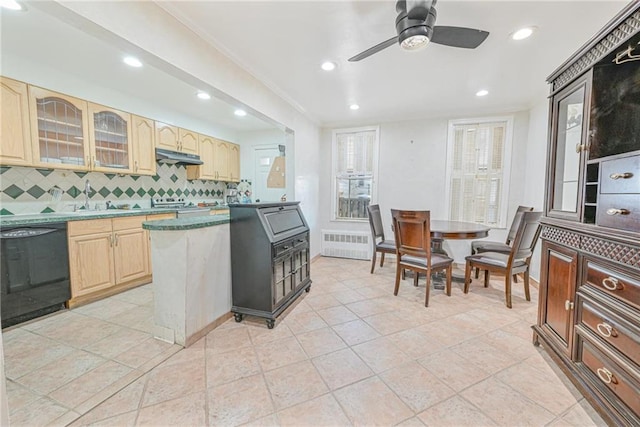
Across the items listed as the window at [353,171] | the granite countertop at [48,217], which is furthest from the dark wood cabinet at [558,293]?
the granite countertop at [48,217]

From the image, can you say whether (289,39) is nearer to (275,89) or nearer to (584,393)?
(275,89)

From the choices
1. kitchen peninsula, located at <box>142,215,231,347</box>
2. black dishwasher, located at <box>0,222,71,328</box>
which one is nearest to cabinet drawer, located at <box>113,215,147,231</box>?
black dishwasher, located at <box>0,222,71,328</box>

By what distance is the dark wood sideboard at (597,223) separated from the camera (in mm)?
1175

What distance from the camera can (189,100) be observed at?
350 cm

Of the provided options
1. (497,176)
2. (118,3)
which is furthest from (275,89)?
(497,176)

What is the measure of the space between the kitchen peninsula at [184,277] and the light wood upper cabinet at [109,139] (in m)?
1.88

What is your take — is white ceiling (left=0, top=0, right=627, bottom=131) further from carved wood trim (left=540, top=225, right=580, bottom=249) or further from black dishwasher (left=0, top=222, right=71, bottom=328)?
black dishwasher (left=0, top=222, right=71, bottom=328)

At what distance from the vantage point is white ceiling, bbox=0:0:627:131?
1723 millimetres

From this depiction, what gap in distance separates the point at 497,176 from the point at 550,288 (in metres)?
2.55

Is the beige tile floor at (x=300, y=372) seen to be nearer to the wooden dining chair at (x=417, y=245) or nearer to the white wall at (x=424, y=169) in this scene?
the wooden dining chair at (x=417, y=245)

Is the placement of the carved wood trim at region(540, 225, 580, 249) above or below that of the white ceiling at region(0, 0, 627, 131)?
below

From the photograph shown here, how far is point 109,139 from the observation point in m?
3.09

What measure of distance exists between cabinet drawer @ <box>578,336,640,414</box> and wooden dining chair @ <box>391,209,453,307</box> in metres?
1.23

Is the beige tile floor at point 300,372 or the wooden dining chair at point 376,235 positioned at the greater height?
the wooden dining chair at point 376,235
